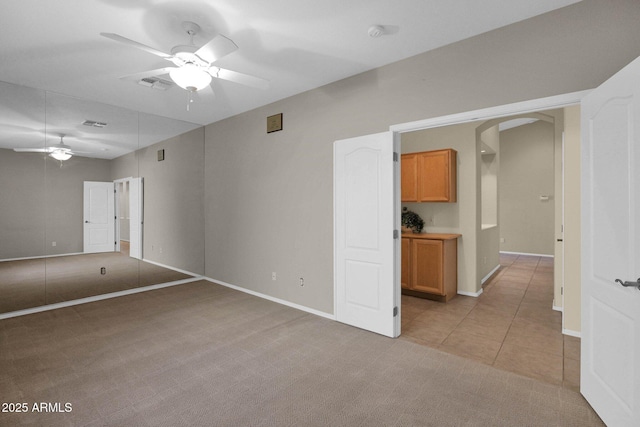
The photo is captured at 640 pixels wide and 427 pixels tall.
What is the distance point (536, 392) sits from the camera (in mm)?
2277

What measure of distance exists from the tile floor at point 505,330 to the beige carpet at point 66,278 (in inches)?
170

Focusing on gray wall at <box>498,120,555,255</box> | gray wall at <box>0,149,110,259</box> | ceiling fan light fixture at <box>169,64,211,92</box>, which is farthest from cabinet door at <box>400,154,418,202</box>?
gray wall at <box>498,120,555,255</box>

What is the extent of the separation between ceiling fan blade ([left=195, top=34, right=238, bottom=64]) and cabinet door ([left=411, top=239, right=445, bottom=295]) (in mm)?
3574

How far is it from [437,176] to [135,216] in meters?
5.05

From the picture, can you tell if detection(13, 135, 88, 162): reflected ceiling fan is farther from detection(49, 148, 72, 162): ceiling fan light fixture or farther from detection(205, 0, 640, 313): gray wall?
detection(205, 0, 640, 313): gray wall

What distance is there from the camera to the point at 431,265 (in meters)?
4.49

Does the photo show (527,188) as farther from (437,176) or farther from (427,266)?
(427,266)

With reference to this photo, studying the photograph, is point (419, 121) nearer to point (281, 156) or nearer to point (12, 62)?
A: point (281, 156)

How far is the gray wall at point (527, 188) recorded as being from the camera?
861 cm

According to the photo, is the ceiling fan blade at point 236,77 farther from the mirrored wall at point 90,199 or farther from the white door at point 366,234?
the mirrored wall at point 90,199

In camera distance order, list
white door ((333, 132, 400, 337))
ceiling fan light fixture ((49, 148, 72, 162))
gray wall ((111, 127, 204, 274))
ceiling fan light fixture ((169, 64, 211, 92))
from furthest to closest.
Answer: gray wall ((111, 127, 204, 274)) → ceiling fan light fixture ((49, 148, 72, 162)) → white door ((333, 132, 400, 337)) → ceiling fan light fixture ((169, 64, 211, 92))

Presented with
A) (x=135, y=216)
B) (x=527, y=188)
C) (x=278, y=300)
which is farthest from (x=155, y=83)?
(x=527, y=188)

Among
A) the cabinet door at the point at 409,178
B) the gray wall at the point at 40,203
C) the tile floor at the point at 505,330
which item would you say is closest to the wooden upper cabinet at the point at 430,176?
the cabinet door at the point at 409,178

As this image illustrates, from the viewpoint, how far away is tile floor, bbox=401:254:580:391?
2.69 meters
